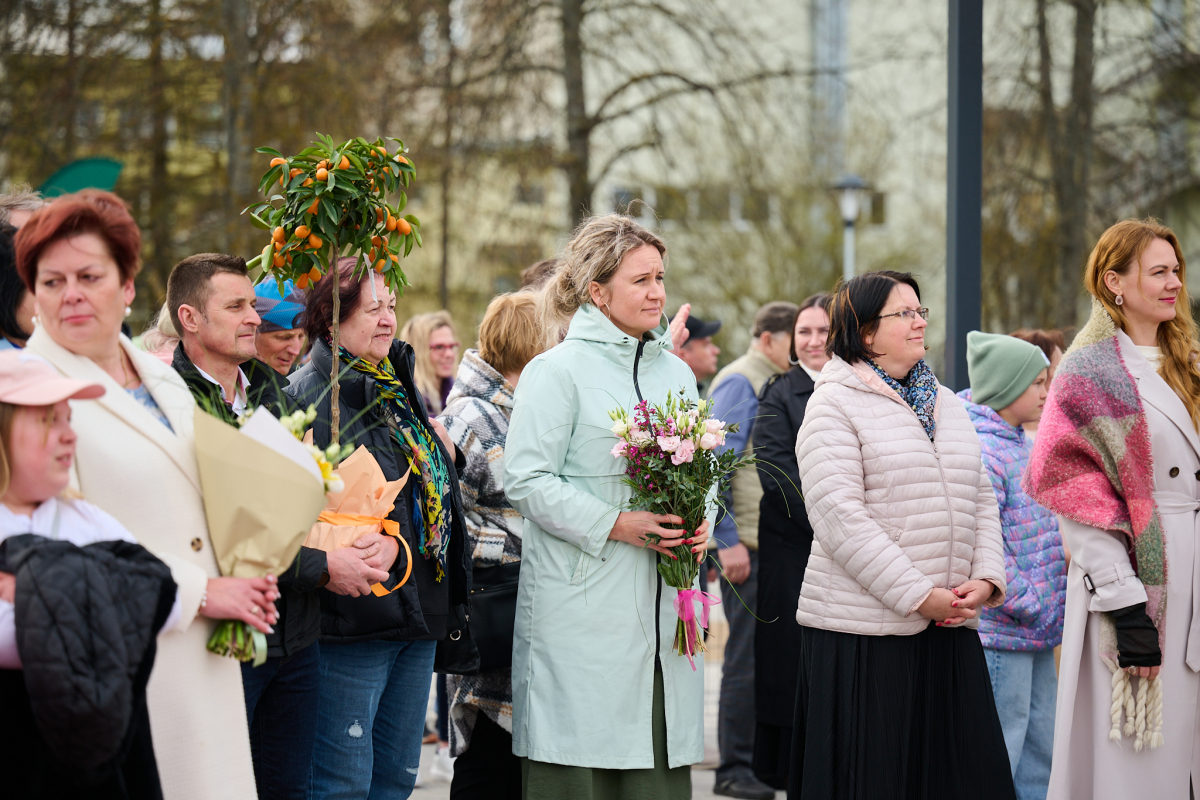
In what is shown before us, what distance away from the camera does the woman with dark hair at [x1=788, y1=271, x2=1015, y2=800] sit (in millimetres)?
3803

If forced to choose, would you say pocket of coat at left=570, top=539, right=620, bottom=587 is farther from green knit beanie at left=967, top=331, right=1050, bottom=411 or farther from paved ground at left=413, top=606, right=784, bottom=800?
green knit beanie at left=967, top=331, right=1050, bottom=411

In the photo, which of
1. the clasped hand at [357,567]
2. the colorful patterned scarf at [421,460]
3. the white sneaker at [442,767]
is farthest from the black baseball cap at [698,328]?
the clasped hand at [357,567]

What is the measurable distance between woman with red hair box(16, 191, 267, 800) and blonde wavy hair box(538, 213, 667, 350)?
1.63 meters

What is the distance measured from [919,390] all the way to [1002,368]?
1.17m

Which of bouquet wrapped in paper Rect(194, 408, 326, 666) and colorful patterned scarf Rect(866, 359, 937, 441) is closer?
bouquet wrapped in paper Rect(194, 408, 326, 666)

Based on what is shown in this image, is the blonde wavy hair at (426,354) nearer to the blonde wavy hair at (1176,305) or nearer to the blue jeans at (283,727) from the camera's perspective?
the blue jeans at (283,727)

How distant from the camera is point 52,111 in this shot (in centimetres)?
1154

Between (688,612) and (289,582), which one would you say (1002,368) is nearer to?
(688,612)

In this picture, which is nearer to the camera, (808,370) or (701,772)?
(808,370)

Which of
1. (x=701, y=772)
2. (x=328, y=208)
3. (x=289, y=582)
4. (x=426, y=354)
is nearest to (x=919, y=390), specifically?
(x=328, y=208)

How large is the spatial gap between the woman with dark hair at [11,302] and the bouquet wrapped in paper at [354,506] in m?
0.92

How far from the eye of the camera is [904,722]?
12.6 feet

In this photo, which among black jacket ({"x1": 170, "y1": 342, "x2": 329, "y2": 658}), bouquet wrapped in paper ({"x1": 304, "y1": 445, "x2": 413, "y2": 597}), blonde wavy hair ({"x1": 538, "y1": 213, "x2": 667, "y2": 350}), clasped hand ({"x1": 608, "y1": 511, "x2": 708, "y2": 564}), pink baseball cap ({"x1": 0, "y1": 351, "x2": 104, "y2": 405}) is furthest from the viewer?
blonde wavy hair ({"x1": 538, "y1": 213, "x2": 667, "y2": 350})

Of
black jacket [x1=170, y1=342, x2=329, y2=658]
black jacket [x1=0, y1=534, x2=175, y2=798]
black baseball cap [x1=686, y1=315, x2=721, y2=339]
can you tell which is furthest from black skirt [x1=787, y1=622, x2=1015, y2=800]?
black baseball cap [x1=686, y1=315, x2=721, y2=339]
